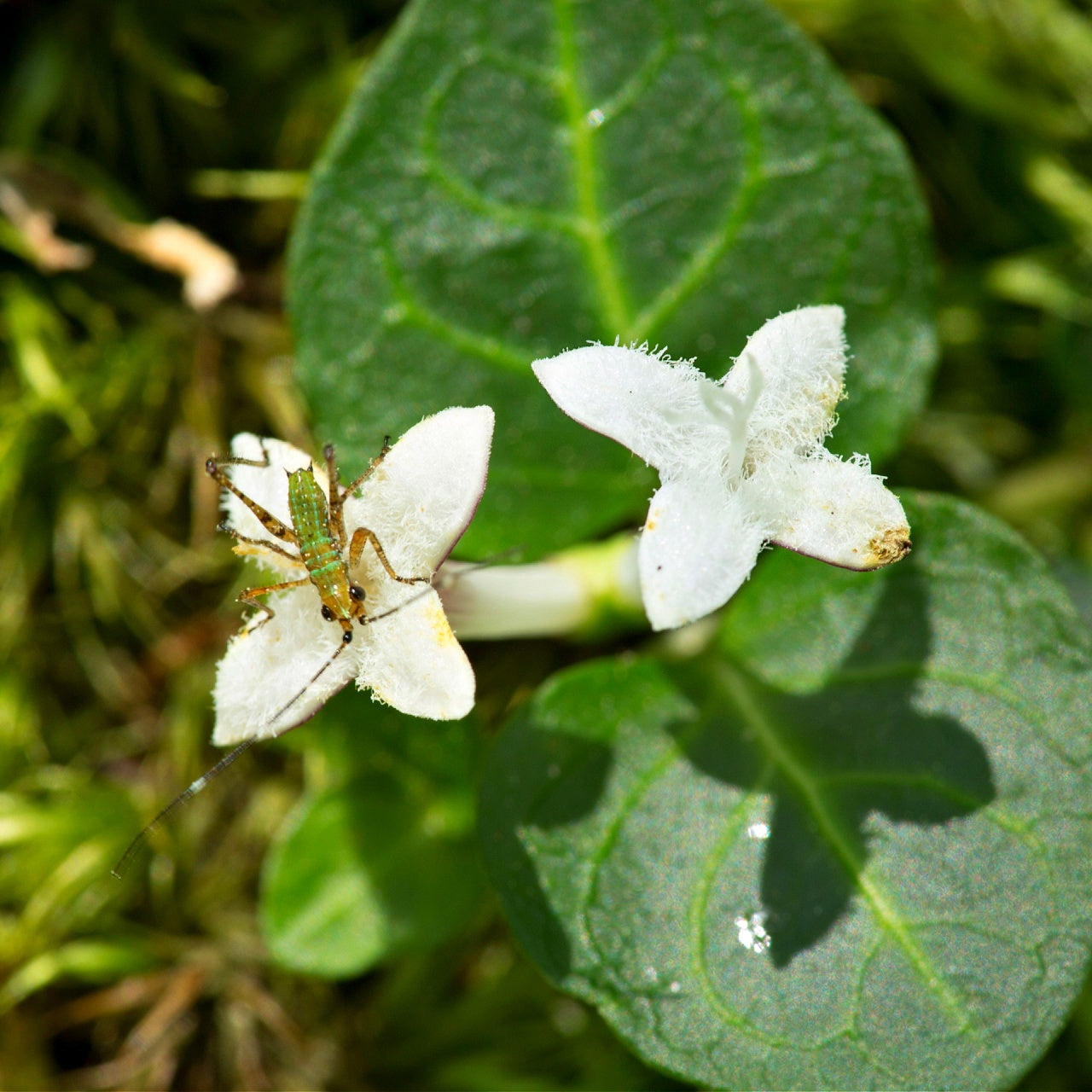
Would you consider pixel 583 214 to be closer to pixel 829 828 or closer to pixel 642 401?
pixel 642 401

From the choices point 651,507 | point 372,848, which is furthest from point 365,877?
point 651,507

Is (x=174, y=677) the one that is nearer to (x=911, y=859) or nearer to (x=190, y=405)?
(x=190, y=405)

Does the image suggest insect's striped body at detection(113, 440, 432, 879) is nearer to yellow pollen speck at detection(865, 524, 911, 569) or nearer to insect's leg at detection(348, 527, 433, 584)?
insect's leg at detection(348, 527, 433, 584)

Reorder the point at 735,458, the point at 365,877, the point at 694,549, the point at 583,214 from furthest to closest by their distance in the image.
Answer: the point at 365,877 < the point at 583,214 < the point at 735,458 < the point at 694,549

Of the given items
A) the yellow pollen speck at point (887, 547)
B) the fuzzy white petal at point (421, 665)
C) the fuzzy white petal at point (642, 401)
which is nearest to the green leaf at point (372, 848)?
the fuzzy white petal at point (421, 665)

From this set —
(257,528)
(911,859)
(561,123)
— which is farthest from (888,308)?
(257,528)

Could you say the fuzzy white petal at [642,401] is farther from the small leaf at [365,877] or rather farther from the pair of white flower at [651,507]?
the small leaf at [365,877]
